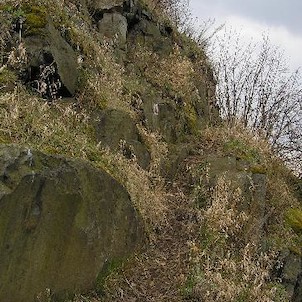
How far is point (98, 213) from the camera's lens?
469 cm

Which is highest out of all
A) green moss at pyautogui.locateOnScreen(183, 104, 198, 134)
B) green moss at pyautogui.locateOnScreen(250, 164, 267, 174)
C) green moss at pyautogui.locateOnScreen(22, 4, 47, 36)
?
green moss at pyautogui.locateOnScreen(183, 104, 198, 134)

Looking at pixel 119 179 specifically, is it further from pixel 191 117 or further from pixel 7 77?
pixel 191 117

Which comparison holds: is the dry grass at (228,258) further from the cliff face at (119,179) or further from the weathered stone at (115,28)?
the weathered stone at (115,28)

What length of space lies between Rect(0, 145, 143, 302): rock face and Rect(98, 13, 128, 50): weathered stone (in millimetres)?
5404

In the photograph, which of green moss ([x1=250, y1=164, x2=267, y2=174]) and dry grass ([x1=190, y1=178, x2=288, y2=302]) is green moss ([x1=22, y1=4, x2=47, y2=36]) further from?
green moss ([x1=250, y1=164, x2=267, y2=174])

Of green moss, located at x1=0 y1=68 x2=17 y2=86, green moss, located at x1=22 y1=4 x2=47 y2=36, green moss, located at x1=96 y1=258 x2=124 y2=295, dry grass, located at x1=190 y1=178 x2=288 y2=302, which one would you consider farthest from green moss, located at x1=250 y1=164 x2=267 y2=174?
green moss, located at x1=0 y1=68 x2=17 y2=86

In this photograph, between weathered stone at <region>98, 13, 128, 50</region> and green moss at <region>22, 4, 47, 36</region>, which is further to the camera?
weathered stone at <region>98, 13, 128, 50</region>

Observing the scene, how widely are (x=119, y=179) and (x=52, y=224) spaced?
5.63 feet

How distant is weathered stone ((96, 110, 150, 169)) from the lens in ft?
22.0

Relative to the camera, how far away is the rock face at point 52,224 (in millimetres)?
3791

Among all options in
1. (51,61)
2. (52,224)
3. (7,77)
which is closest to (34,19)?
(51,61)

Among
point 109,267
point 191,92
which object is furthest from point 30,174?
point 191,92

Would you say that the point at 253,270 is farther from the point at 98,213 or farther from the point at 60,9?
the point at 60,9

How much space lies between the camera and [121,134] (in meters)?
6.92
